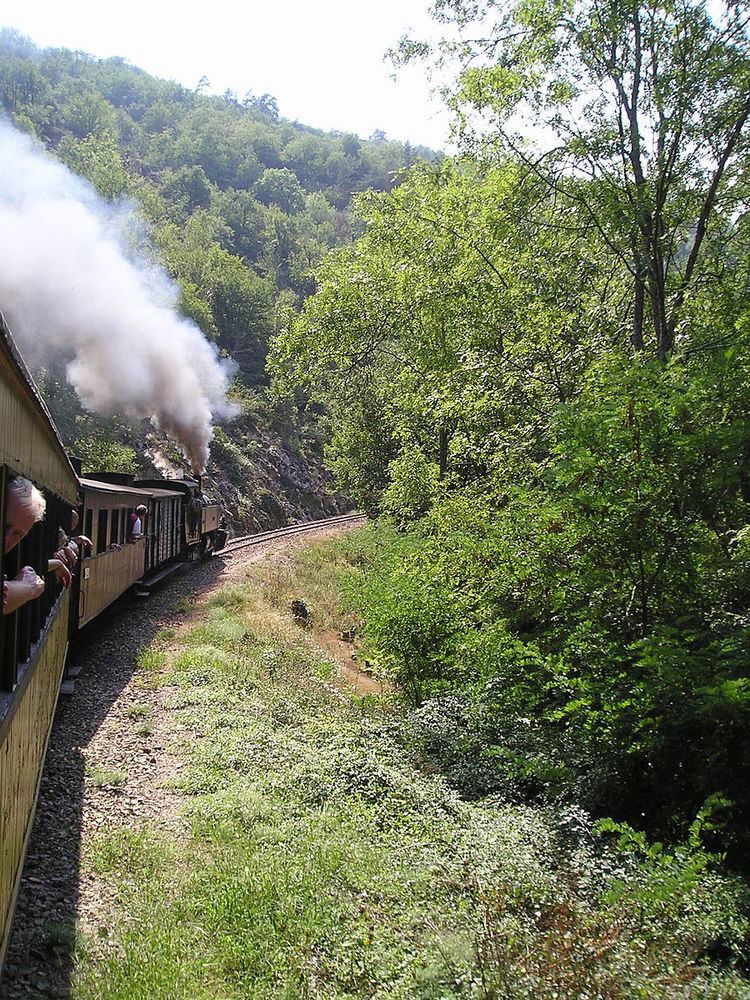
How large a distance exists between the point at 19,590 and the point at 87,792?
4796 mm

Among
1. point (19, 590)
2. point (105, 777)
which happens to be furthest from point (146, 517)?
point (19, 590)

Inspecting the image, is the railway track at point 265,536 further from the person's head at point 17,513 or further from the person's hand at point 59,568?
the person's head at point 17,513

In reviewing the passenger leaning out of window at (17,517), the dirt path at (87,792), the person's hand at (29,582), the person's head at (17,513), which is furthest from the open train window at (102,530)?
the person's head at (17,513)

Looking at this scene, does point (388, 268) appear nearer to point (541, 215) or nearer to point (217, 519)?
point (541, 215)

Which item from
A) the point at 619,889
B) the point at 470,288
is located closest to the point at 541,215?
the point at 470,288

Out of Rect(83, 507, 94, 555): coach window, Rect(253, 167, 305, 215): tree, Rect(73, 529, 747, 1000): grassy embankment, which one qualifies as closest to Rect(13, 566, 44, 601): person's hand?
Rect(73, 529, 747, 1000): grassy embankment

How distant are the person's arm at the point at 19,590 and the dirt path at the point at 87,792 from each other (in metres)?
2.11

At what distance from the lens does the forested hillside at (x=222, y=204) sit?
45375 mm

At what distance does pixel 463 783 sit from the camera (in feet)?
25.6

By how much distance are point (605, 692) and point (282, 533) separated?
2965 centimetres

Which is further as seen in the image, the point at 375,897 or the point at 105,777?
the point at 105,777

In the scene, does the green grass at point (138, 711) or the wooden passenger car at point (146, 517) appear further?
the wooden passenger car at point (146, 517)

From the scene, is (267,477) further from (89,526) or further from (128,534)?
(89,526)

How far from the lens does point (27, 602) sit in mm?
3639
